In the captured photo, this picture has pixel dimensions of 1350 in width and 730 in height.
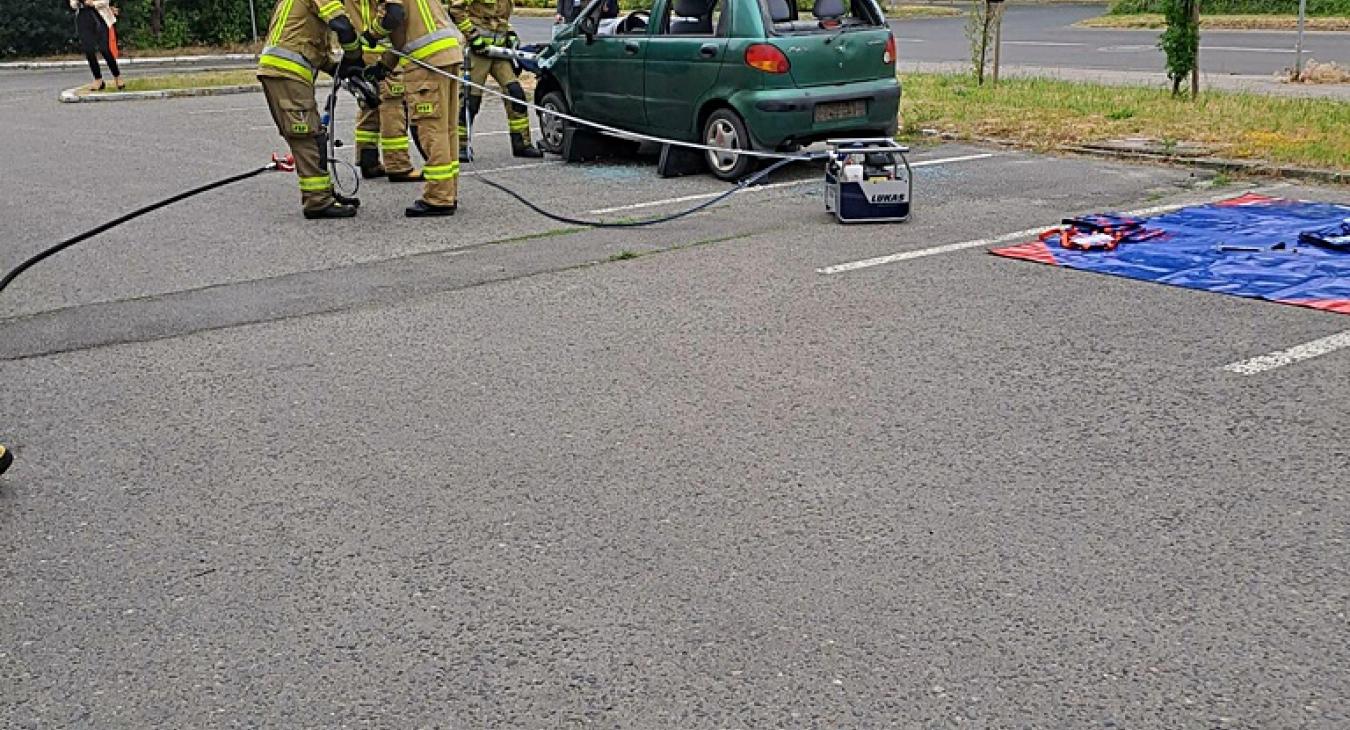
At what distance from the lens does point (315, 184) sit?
10.8 metres

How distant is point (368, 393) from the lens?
6.42m

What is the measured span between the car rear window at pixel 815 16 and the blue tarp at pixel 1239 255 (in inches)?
127

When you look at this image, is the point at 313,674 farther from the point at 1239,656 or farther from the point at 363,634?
the point at 1239,656

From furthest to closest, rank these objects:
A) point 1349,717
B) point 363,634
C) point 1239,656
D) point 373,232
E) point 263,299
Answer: point 373,232 → point 263,299 → point 363,634 → point 1239,656 → point 1349,717

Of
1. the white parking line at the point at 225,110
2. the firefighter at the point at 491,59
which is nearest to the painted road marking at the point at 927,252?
the firefighter at the point at 491,59

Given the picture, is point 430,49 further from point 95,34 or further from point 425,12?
point 95,34

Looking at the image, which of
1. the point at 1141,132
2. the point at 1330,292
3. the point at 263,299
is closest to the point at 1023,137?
the point at 1141,132

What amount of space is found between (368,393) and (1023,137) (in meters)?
8.77

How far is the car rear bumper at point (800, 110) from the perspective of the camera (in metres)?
11.3

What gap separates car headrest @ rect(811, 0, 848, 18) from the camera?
11.7 metres

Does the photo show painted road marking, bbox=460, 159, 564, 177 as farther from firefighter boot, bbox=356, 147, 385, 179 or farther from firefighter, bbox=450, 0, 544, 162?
firefighter boot, bbox=356, 147, 385, 179

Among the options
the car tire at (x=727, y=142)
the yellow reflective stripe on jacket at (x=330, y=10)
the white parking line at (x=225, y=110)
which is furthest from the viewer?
the white parking line at (x=225, y=110)

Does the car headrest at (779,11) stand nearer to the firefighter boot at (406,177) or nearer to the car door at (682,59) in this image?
the car door at (682,59)

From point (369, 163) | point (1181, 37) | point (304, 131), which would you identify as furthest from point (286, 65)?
point (1181, 37)
